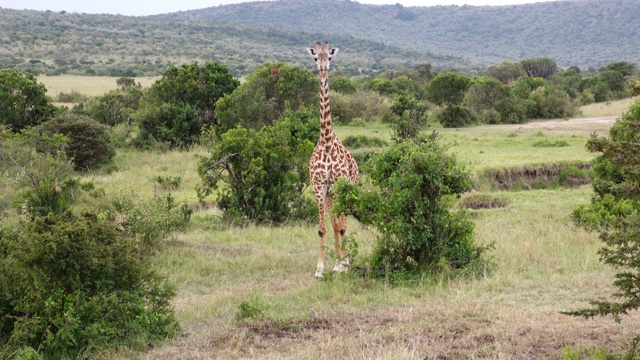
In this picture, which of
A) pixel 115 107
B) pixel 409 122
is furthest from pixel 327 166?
pixel 115 107

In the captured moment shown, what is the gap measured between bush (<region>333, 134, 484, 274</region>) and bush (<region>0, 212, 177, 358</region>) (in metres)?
3.00

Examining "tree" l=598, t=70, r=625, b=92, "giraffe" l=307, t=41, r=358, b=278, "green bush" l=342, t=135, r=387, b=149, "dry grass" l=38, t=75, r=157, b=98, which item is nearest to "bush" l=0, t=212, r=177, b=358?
"giraffe" l=307, t=41, r=358, b=278

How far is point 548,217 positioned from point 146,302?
840 centimetres

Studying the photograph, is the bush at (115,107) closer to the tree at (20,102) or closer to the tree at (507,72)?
the tree at (20,102)

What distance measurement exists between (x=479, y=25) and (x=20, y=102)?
139042 mm

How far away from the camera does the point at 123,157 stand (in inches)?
841

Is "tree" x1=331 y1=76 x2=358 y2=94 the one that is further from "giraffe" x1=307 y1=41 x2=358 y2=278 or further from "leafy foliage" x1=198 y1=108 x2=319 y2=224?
"giraffe" x1=307 y1=41 x2=358 y2=278

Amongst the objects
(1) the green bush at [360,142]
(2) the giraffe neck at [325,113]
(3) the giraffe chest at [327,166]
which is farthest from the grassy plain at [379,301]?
(1) the green bush at [360,142]

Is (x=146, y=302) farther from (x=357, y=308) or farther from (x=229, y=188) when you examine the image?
(x=229, y=188)

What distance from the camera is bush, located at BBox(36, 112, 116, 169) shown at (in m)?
19.5

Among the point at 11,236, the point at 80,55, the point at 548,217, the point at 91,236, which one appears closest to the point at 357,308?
the point at 91,236

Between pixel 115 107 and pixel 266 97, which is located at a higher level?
pixel 266 97

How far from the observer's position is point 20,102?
2255 centimetres

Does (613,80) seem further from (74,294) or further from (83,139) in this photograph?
(74,294)
